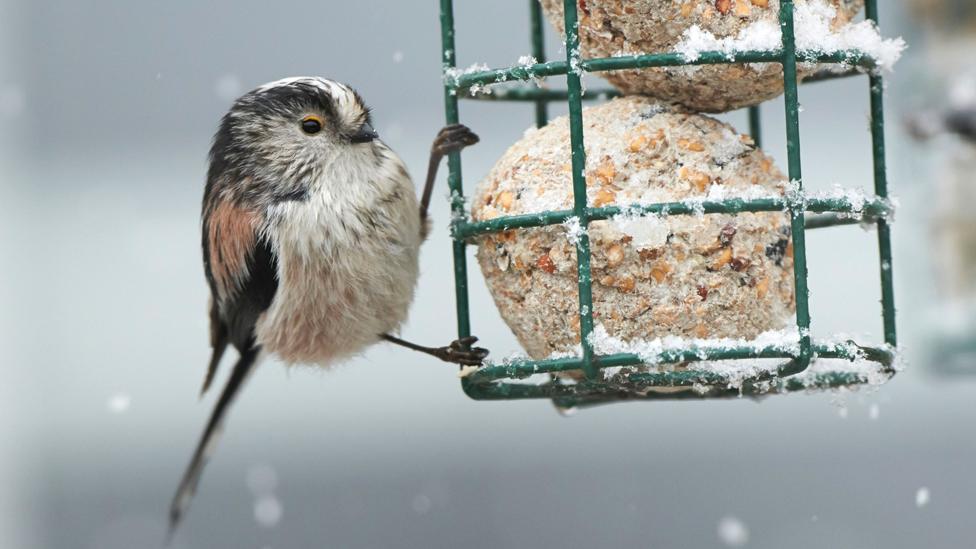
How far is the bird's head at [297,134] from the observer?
344 centimetres

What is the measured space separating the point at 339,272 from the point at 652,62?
112cm

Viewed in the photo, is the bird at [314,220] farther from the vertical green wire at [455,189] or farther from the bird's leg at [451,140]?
the vertical green wire at [455,189]

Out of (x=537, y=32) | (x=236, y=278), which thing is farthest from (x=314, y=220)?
(x=537, y=32)

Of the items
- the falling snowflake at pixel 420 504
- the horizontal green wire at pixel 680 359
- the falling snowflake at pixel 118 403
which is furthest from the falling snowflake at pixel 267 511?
the horizontal green wire at pixel 680 359

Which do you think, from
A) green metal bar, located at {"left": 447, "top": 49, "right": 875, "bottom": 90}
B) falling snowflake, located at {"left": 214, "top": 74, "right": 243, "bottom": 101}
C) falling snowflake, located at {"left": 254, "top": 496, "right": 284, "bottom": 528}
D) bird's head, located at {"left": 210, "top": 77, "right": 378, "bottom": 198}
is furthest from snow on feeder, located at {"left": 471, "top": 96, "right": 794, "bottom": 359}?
falling snowflake, located at {"left": 254, "top": 496, "right": 284, "bottom": 528}

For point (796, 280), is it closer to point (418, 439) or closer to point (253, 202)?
point (253, 202)

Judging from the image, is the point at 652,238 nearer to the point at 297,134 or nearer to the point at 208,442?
the point at 297,134

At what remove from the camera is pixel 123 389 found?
615 cm

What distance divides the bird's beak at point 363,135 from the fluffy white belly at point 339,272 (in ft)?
0.55

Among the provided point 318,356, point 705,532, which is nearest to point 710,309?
point 318,356

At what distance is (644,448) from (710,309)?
3408 millimetres

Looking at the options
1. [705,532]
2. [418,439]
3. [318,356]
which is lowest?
[705,532]

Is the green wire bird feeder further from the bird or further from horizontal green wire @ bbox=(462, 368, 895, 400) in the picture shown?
the bird

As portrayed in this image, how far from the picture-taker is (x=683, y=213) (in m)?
2.55
